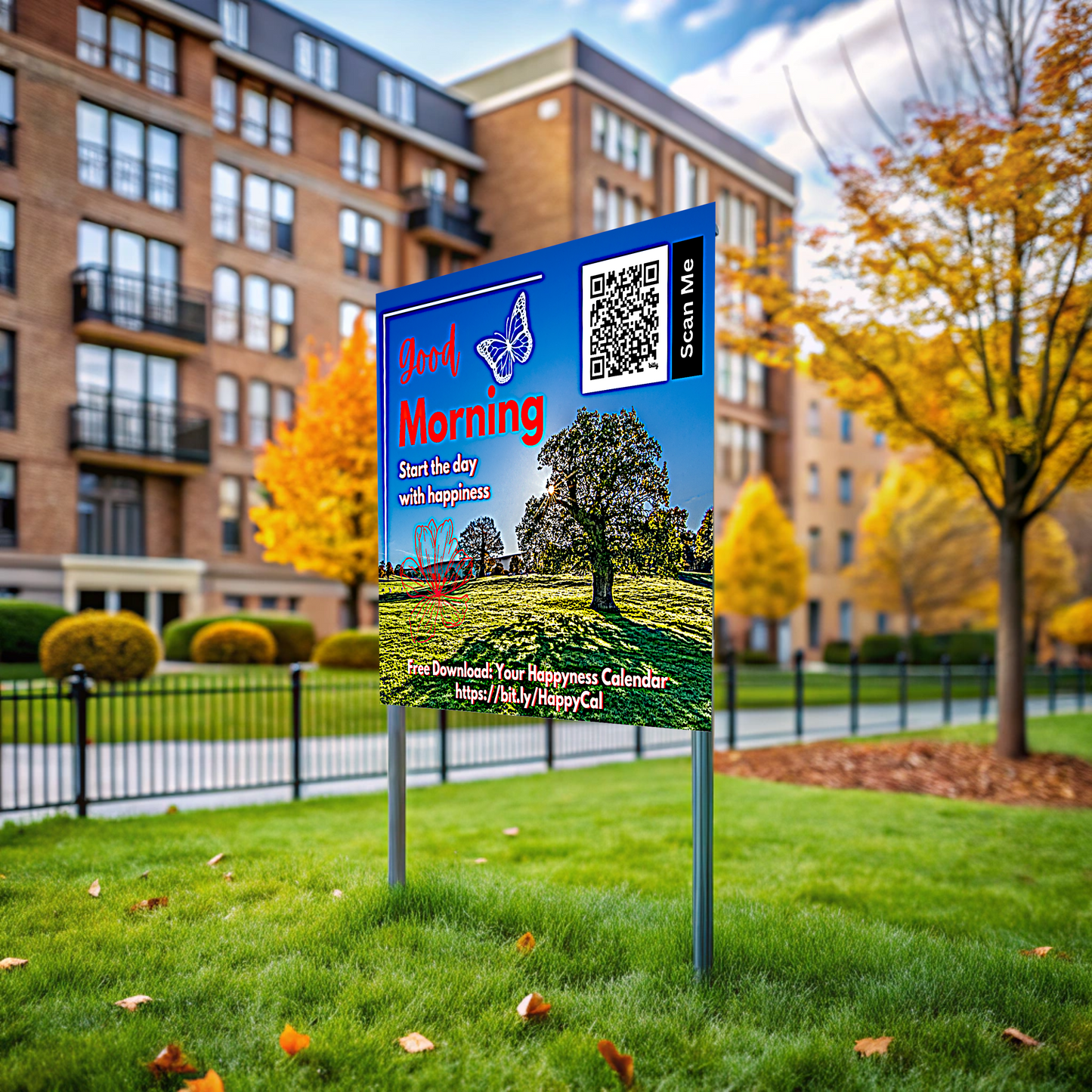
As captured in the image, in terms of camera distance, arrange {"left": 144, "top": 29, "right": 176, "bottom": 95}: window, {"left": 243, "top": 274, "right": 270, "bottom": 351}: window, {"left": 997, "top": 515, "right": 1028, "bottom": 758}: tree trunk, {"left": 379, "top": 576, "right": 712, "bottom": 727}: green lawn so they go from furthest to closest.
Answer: {"left": 243, "top": 274, "right": 270, "bottom": 351}: window < {"left": 144, "top": 29, "right": 176, "bottom": 95}: window < {"left": 997, "top": 515, "right": 1028, "bottom": 758}: tree trunk < {"left": 379, "top": 576, "right": 712, "bottom": 727}: green lawn

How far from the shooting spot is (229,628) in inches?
982

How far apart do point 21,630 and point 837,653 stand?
34109mm

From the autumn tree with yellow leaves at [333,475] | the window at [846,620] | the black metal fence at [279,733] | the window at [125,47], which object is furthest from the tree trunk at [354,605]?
the window at [846,620]

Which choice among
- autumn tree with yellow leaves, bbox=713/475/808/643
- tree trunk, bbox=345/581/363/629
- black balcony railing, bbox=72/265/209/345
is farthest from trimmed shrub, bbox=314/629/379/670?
autumn tree with yellow leaves, bbox=713/475/808/643

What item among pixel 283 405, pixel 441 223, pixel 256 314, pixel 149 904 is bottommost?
pixel 149 904

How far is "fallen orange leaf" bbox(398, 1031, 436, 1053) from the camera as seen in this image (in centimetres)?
365

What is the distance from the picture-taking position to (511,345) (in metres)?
5.08

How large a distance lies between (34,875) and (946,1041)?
192 inches

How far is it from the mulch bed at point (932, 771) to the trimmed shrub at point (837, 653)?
110ft

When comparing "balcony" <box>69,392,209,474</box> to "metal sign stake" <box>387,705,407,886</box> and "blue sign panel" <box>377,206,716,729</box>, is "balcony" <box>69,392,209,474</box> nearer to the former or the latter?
"metal sign stake" <box>387,705,407,886</box>

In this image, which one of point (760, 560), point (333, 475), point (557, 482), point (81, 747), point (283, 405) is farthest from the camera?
point (760, 560)

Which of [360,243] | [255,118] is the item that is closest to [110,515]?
[360,243]

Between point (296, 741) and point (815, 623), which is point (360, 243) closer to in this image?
point (815, 623)

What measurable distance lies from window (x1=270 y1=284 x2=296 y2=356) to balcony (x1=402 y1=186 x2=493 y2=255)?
6.09 metres
